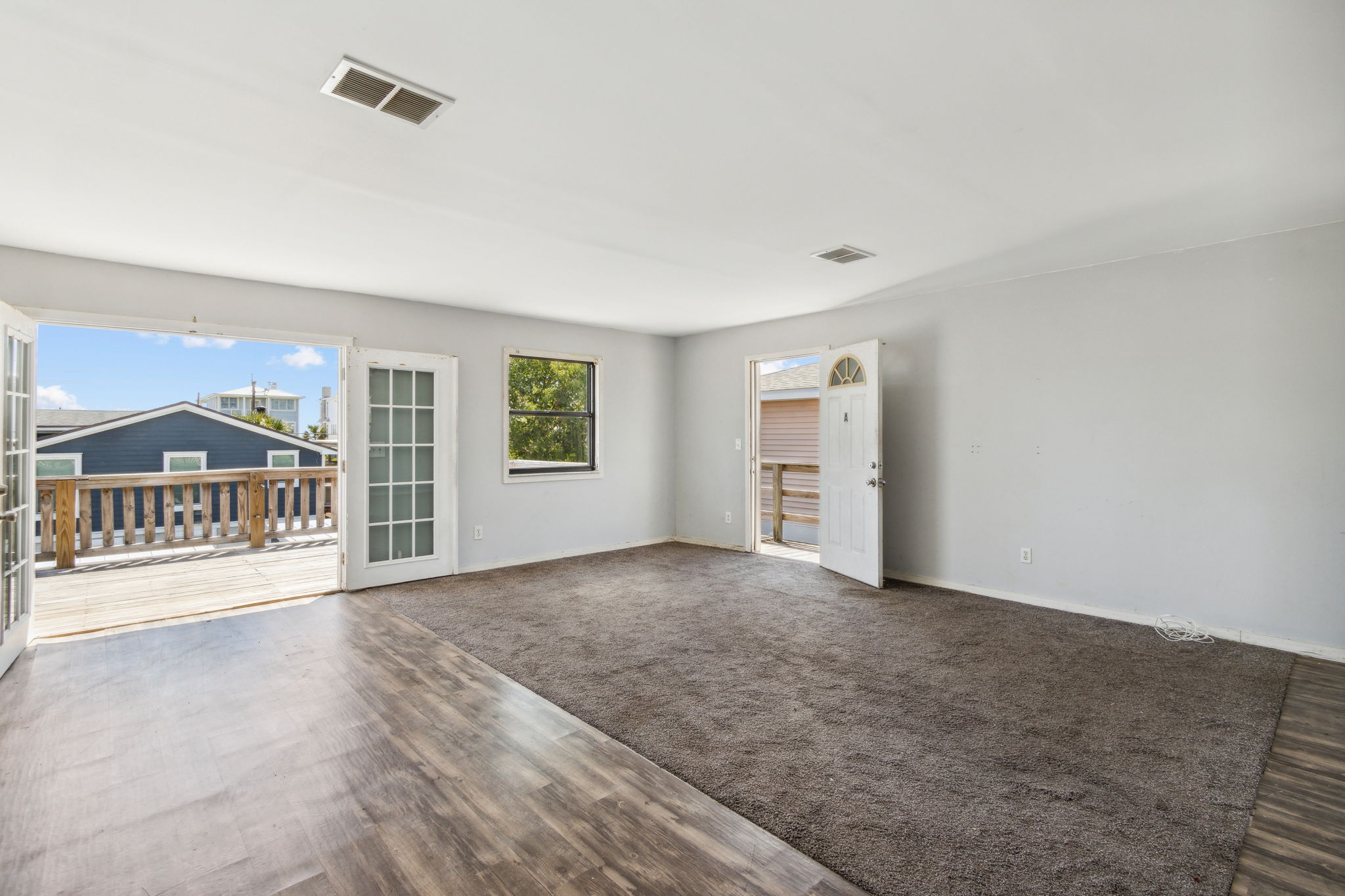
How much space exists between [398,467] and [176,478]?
9.75 feet

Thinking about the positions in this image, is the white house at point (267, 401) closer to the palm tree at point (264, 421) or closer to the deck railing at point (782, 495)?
the palm tree at point (264, 421)

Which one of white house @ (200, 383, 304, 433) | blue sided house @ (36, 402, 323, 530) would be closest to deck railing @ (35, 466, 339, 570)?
blue sided house @ (36, 402, 323, 530)

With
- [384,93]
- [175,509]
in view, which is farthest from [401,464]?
[384,93]

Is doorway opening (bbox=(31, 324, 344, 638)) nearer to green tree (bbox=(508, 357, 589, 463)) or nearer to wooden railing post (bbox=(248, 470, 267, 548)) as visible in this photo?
wooden railing post (bbox=(248, 470, 267, 548))

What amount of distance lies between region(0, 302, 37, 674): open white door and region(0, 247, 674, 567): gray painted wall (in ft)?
1.80

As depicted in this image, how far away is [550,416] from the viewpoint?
637 cm

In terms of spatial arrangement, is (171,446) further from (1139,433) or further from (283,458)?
(1139,433)

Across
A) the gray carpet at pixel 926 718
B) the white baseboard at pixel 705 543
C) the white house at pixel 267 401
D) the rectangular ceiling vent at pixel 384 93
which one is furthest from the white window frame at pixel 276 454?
the rectangular ceiling vent at pixel 384 93

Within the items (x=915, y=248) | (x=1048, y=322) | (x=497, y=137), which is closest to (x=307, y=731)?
(x=497, y=137)

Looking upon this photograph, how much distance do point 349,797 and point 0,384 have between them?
9.24ft

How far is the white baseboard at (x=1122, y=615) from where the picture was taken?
3.49m

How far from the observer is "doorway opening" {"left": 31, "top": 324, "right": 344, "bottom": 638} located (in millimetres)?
4836

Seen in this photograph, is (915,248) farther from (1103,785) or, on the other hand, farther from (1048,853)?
(1048,853)

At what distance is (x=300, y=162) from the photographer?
8.79 ft
